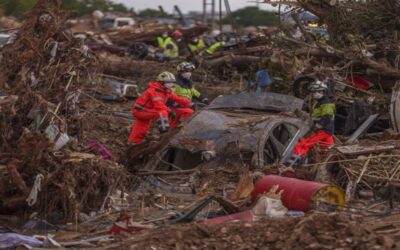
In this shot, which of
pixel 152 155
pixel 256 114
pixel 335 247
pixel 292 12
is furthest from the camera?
pixel 292 12

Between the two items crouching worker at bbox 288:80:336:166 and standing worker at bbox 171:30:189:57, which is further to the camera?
standing worker at bbox 171:30:189:57

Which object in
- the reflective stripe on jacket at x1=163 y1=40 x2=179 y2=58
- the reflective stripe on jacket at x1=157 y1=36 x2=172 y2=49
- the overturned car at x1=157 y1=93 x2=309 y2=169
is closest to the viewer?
the overturned car at x1=157 y1=93 x2=309 y2=169

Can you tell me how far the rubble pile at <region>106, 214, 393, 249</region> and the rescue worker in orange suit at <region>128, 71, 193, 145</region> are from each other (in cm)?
583

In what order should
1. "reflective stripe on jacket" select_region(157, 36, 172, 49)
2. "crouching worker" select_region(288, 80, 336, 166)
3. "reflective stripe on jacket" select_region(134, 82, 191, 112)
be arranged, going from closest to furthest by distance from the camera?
1. "crouching worker" select_region(288, 80, 336, 166)
2. "reflective stripe on jacket" select_region(134, 82, 191, 112)
3. "reflective stripe on jacket" select_region(157, 36, 172, 49)

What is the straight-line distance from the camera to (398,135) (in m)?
12.3

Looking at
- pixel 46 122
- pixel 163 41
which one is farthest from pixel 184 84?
pixel 163 41

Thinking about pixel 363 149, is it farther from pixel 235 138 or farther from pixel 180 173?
pixel 180 173

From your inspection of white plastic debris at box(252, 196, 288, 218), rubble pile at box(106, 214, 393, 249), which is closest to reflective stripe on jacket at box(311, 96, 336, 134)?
white plastic debris at box(252, 196, 288, 218)

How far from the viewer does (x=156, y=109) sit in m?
13.4

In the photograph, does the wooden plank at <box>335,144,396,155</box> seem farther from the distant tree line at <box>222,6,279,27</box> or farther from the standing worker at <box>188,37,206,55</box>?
the distant tree line at <box>222,6,279,27</box>

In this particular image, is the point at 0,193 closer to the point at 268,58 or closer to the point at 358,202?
the point at 358,202

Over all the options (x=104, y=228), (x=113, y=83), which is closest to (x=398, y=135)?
(x=104, y=228)

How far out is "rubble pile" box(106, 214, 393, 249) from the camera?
693 centimetres

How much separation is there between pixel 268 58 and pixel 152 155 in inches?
309
